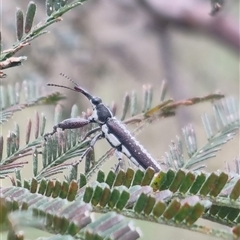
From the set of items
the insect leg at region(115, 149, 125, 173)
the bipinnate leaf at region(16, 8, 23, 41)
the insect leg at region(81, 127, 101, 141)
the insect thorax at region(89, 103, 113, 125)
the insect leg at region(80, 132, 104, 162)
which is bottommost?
the insect leg at region(115, 149, 125, 173)

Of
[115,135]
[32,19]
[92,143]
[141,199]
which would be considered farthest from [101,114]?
[141,199]

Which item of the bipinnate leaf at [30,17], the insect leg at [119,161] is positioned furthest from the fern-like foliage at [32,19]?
the insect leg at [119,161]

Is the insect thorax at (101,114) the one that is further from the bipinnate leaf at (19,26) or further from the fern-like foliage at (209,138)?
the bipinnate leaf at (19,26)

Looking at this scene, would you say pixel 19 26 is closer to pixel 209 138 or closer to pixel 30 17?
pixel 30 17

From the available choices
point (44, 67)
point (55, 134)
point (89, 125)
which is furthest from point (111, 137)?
point (44, 67)

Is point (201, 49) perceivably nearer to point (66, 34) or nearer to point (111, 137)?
point (66, 34)

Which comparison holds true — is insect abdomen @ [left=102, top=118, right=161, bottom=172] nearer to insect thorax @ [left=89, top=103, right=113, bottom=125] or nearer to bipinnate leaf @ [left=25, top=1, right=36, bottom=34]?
insect thorax @ [left=89, top=103, right=113, bottom=125]

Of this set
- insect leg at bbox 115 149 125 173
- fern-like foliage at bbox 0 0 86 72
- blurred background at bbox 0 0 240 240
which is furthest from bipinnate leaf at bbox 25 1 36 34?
blurred background at bbox 0 0 240 240
